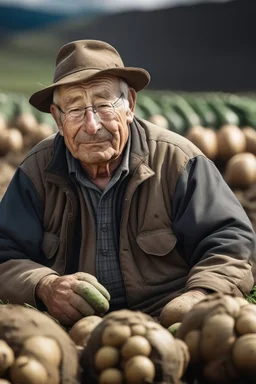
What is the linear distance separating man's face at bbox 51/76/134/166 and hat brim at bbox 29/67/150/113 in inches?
2.2

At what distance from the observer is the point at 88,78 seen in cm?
519

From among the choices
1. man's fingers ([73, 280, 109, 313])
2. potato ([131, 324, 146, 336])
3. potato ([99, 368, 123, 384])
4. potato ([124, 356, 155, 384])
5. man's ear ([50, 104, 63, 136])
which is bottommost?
man's fingers ([73, 280, 109, 313])

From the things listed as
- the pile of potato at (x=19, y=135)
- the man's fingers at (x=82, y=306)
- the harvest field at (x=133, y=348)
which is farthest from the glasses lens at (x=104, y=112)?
the pile of potato at (x=19, y=135)

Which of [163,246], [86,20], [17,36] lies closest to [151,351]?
[163,246]

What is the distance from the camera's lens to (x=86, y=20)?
2222 cm

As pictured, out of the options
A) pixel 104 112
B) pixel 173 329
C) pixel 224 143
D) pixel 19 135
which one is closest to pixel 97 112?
pixel 104 112

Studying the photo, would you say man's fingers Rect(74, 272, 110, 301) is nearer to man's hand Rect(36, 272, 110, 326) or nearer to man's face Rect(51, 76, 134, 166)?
man's hand Rect(36, 272, 110, 326)

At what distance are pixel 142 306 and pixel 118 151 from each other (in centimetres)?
81

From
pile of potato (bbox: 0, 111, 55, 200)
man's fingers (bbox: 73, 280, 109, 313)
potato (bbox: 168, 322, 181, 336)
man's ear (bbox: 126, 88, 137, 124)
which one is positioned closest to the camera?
potato (bbox: 168, 322, 181, 336)

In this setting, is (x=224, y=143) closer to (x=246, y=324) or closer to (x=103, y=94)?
(x=103, y=94)

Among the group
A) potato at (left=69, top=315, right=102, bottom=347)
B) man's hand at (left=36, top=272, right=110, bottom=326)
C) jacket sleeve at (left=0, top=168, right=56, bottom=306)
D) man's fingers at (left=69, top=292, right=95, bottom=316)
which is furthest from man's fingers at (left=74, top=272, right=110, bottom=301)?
potato at (left=69, top=315, right=102, bottom=347)

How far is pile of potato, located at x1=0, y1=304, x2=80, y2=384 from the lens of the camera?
3.61 m

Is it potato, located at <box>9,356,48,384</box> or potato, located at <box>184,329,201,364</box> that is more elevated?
potato, located at <box>9,356,48,384</box>

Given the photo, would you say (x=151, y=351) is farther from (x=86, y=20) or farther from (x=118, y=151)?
(x=86, y=20)
